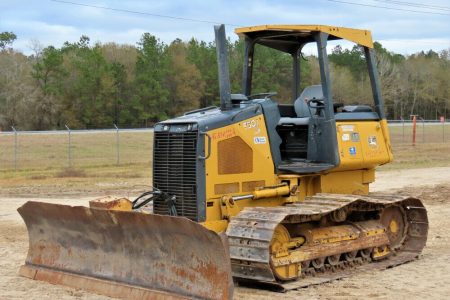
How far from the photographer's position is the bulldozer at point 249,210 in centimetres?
788

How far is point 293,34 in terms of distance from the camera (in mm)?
10094

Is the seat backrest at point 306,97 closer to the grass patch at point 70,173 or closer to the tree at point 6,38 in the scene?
the grass patch at point 70,173

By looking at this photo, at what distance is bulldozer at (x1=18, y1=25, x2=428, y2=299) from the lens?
7.88m

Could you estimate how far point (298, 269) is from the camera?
28.5ft

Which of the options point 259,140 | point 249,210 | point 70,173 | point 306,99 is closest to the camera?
point 249,210

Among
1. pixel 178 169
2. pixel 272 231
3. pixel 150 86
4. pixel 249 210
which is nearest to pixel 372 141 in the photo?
pixel 249 210

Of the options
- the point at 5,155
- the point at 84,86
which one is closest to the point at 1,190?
the point at 5,155

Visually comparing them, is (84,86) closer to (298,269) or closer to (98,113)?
(98,113)

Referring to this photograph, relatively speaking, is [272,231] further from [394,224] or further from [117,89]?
[117,89]

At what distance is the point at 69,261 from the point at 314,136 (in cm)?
359

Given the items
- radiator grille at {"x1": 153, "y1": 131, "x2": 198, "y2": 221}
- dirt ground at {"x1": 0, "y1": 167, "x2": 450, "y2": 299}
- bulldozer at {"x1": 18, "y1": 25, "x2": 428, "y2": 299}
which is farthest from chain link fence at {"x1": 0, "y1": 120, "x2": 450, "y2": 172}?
radiator grille at {"x1": 153, "y1": 131, "x2": 198, "y2": 221}

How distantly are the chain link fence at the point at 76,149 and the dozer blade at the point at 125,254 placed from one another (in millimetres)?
19476

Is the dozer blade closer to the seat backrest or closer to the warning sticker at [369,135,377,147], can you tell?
the seat backrest

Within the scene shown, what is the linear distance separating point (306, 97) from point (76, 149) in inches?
1047
